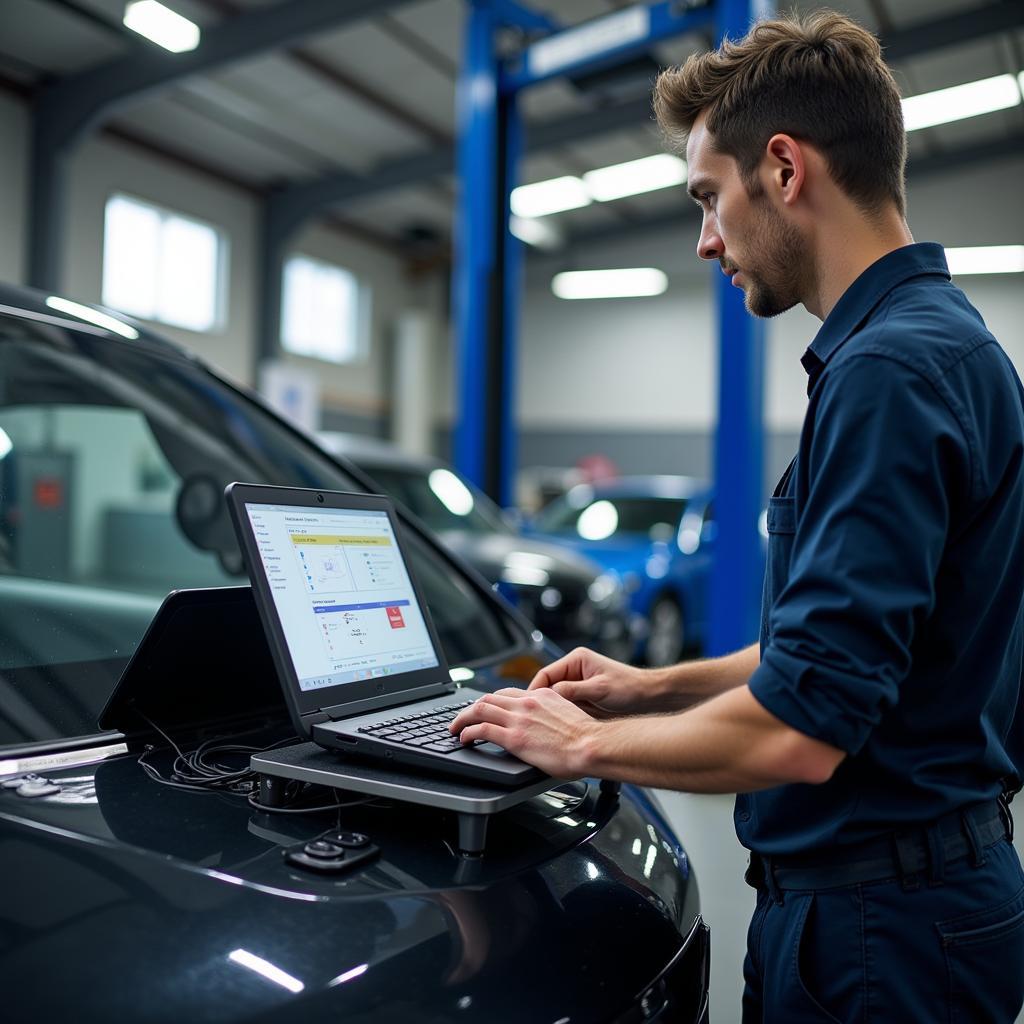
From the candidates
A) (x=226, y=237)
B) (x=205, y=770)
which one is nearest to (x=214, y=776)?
(x=205, y=770)

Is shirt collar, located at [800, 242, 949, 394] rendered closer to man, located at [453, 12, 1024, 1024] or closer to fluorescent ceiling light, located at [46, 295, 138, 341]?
man, located at [453, 12, 1024, 1024]

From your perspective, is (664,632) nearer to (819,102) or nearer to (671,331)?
(819,102)

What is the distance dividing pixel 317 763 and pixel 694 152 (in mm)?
832

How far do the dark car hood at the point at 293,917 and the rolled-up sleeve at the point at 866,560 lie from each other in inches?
12.4

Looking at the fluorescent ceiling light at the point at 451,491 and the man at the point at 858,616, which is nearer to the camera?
the man at the point at 858,616

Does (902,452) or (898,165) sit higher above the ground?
(898,165)

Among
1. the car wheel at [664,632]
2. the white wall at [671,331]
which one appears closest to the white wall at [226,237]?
the white wall at [671,331]

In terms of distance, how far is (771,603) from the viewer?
1.17 metres

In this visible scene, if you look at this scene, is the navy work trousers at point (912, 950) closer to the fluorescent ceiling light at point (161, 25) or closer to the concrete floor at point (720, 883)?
the concrete floor at point (720, 883)

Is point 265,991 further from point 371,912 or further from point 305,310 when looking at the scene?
point 305,310

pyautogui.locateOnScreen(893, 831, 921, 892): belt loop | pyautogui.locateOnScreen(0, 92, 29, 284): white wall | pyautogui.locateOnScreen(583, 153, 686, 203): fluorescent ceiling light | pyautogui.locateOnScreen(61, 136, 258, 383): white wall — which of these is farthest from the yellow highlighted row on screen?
pyautogui.locateOnScreen(583, 153, 686, 203): fluorescent ceiling light

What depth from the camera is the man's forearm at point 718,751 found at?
90 centimetres

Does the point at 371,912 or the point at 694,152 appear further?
the point at 694,152

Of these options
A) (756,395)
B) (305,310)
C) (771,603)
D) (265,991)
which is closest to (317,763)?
(265,991)
